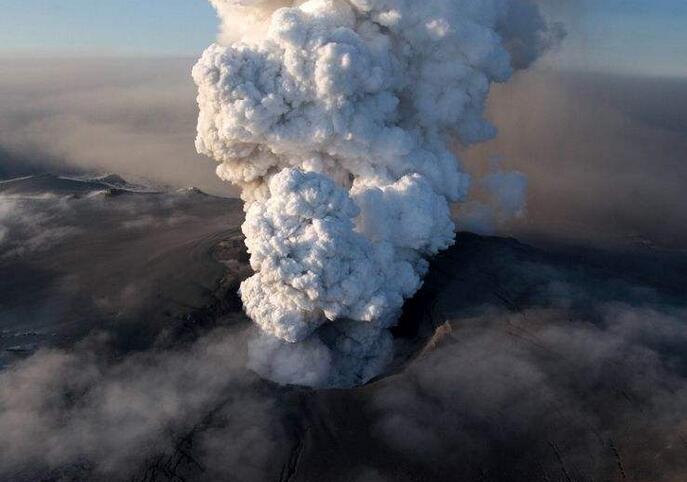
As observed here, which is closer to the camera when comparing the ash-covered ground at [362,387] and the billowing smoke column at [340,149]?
the ash-covered ground at [362,387]

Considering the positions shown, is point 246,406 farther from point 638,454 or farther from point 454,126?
point 454,126

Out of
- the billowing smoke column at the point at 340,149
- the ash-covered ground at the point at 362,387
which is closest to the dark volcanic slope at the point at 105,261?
the ash-covered ground at the point at 362,387

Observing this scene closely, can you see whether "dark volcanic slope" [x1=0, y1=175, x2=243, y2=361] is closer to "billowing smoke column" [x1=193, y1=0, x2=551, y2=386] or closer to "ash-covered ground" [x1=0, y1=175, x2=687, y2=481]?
"ash-covered ground" [x1=0, y1=175, x2=687, y2=481]

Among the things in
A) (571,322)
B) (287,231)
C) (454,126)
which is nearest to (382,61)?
(454,126)

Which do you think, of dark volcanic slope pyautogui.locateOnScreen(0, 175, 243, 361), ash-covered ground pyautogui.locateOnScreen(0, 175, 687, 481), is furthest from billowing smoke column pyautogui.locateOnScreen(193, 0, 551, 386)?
dark volcanic slope pyautogui.locateOnScreen(0, 175, 243, 361)

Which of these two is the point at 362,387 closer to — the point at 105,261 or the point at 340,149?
the point at 340,149

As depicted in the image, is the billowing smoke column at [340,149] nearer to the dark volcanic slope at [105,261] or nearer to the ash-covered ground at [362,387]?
the ash-covered ground at [362,387]
